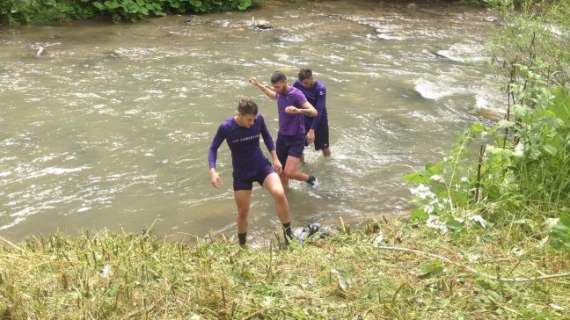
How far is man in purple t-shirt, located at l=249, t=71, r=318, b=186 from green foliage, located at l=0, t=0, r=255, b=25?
12.3m

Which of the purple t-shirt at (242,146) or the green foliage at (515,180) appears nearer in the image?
the green foliage at (515,180)

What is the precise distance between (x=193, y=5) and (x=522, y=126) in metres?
16.9

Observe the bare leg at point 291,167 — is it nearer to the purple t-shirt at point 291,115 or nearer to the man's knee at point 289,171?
the man's knee at point 289,171

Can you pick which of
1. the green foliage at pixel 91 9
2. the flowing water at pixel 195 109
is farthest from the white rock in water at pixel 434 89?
the green foliage at pixel 91 9

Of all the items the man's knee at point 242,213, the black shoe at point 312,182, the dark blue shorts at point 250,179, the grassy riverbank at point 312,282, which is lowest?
the black shoe at point 312,182

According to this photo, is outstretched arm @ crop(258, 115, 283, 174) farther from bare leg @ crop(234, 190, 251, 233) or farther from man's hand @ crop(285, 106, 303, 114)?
man's hand @ crop(285, 106, 303, 114)

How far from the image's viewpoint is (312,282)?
13.5ft

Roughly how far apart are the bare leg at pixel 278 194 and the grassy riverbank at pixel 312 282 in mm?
1742

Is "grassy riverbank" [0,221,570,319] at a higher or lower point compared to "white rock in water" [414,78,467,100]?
higher

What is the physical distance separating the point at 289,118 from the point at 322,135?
136 cm

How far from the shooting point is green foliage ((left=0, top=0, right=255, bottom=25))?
687 inches

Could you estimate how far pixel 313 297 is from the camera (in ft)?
12.6

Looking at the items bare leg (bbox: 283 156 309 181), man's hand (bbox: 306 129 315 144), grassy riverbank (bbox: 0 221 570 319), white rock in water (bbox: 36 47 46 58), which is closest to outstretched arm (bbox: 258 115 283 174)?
bare leg (bbox: 283 156 309 181)

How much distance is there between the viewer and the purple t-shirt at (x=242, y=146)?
6.71m
